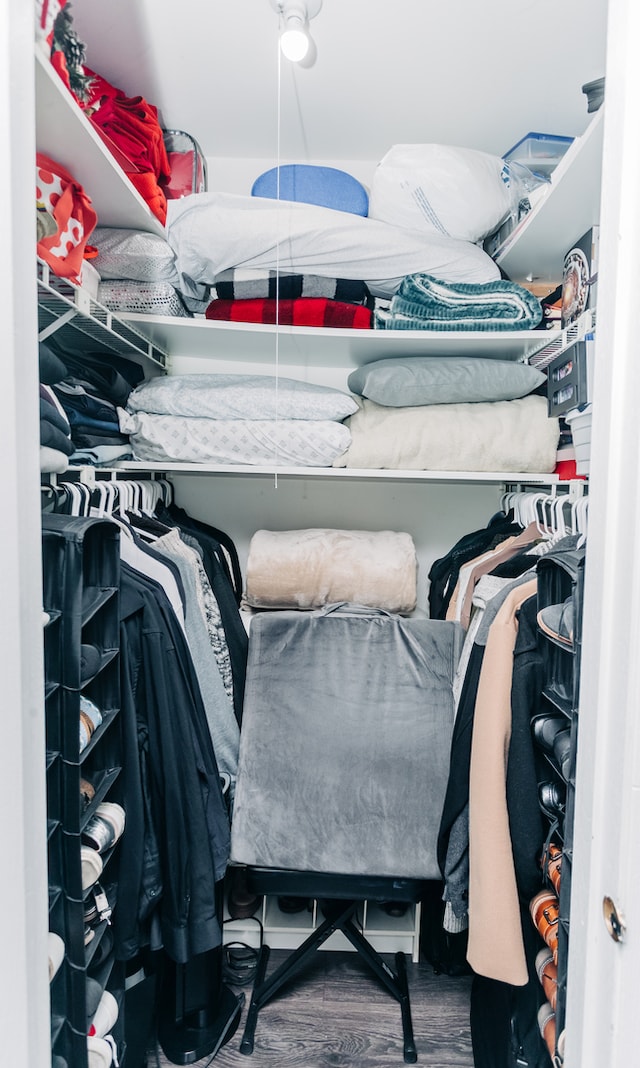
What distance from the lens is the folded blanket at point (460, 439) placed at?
1.50 metres

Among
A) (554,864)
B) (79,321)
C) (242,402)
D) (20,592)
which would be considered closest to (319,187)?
(242,402)

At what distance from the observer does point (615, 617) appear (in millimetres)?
545

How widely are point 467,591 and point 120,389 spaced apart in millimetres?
987

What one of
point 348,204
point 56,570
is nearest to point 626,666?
point 56,570

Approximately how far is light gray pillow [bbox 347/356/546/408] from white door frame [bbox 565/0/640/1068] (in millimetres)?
958

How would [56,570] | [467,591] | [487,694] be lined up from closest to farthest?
1. [56,570]
2. [487,694]
3. [467,591]

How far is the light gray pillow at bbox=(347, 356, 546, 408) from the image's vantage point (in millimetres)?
1517

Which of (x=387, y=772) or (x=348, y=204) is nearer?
(x=387, y=772)

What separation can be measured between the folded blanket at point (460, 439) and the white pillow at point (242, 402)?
100mm

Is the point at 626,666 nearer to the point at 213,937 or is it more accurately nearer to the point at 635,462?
the point at 635,462

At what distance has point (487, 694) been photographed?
3.45 ft

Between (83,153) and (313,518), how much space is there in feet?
3.55

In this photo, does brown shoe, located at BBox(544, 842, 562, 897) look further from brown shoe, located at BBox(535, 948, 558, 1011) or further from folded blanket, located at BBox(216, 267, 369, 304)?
folded blanket, located at BBox(216, 267, 369, 304)

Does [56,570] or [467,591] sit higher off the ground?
[56,570]
